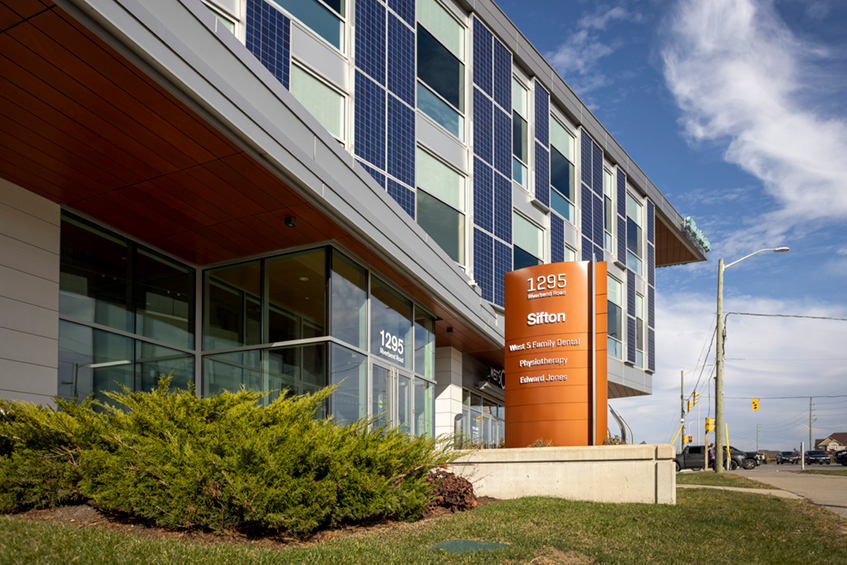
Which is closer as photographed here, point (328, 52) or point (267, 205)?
point (267, 205)

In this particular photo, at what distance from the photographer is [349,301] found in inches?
595

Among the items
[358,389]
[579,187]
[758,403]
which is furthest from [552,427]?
[758,403]

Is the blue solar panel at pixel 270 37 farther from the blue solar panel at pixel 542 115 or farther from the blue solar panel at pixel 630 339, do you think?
the blue solar panel at pixel 630 339

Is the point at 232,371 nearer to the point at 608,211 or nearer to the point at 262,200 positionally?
the point at 262,200

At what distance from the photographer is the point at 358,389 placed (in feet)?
49.9

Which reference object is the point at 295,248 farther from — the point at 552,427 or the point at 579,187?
the point at 579,187

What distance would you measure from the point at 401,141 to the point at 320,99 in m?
3.13

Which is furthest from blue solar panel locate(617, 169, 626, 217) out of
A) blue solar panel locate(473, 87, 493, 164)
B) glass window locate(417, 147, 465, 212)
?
glass window locate(417, 147, 465, 212)

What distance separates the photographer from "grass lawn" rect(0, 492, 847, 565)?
240 inches

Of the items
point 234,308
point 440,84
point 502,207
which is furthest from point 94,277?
point 502,207

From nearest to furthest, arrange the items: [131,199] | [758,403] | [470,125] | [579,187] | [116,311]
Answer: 1. [131,199]
2. [116,311]
3. [470,125]
4. [579,187]
5. [758,403]

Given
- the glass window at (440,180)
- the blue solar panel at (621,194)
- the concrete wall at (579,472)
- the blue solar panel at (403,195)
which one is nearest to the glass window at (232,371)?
the concrete wall at (579,472)

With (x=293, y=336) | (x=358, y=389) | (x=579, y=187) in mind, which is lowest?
(x=358, y=389)

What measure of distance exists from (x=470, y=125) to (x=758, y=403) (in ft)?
118
